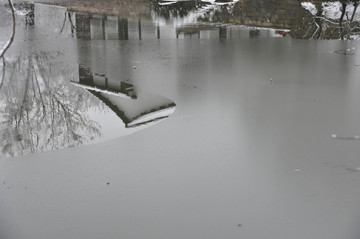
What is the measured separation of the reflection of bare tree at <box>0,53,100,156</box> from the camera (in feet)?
15.7

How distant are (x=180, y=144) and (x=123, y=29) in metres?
7.23

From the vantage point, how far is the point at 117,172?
406 cm

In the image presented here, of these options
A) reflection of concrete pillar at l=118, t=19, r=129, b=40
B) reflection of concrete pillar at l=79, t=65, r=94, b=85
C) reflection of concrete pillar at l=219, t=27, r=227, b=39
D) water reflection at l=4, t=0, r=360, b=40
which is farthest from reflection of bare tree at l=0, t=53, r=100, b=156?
reflection of concrete pillar at l=219, t=27, r=227, b=39

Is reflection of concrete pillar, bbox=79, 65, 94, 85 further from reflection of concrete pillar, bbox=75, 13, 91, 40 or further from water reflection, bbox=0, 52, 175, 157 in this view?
reflection of concrete pillar, bbox=75, 13, 91, 40

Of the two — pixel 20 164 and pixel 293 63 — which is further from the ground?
pixel 293 63

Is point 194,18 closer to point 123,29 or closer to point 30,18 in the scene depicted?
point 123,29

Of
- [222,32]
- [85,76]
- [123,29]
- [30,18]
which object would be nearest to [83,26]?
[123,29]

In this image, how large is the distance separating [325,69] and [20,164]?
5198 millimetres

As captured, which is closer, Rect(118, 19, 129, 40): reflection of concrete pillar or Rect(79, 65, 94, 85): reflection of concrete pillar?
Rect(79, 65, 94, 85): reflection of concrete pillar

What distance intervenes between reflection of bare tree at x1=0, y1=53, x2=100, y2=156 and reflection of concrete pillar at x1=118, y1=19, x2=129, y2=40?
3461 mm

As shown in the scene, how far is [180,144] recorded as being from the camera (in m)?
4.64

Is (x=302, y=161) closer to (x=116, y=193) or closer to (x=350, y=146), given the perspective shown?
(x=350, y=146)

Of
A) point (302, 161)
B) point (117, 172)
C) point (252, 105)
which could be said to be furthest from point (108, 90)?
point (302, 161)

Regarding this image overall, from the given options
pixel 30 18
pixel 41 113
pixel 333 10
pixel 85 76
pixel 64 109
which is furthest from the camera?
pixel 30 18
